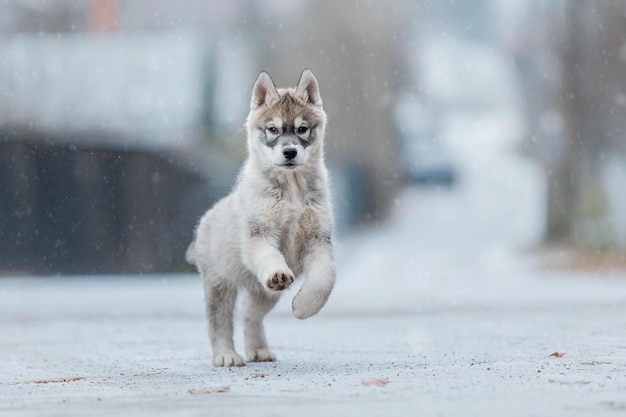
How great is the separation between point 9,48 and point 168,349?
52.9ft


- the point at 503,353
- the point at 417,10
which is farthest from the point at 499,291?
the point at 417,10

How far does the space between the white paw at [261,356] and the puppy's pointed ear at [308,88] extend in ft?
5.19

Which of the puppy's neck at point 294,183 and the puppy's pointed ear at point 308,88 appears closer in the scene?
the puppy's neck at point 294,183

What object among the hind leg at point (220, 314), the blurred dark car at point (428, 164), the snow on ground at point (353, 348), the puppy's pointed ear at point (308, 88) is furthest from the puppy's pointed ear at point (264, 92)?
the blurred dark car at point (428, 164)

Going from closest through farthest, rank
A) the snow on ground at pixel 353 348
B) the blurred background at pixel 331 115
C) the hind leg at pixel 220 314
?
the snow on ground at pixel 353 348, the hind leg at pixel 220 314, the blurred background at pixel 331 115

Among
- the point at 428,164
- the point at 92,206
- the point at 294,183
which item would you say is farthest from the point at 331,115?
the point at 294,183

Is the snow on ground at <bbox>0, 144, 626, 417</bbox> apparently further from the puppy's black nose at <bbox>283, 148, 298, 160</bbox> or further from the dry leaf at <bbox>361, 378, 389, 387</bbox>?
the puppy's black nose at <bbox>283, 148, 298, 160</bbox>

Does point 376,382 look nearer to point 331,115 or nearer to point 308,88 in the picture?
point 308,88

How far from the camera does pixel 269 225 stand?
7316 millimetres

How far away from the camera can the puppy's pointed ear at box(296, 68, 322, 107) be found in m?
7.79

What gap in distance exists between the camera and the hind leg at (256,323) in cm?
778

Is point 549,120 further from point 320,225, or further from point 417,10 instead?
point 320,225

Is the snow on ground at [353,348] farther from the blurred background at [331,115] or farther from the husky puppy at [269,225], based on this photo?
the blurred background at [331,115]

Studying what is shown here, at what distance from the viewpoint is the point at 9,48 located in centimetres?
2391
